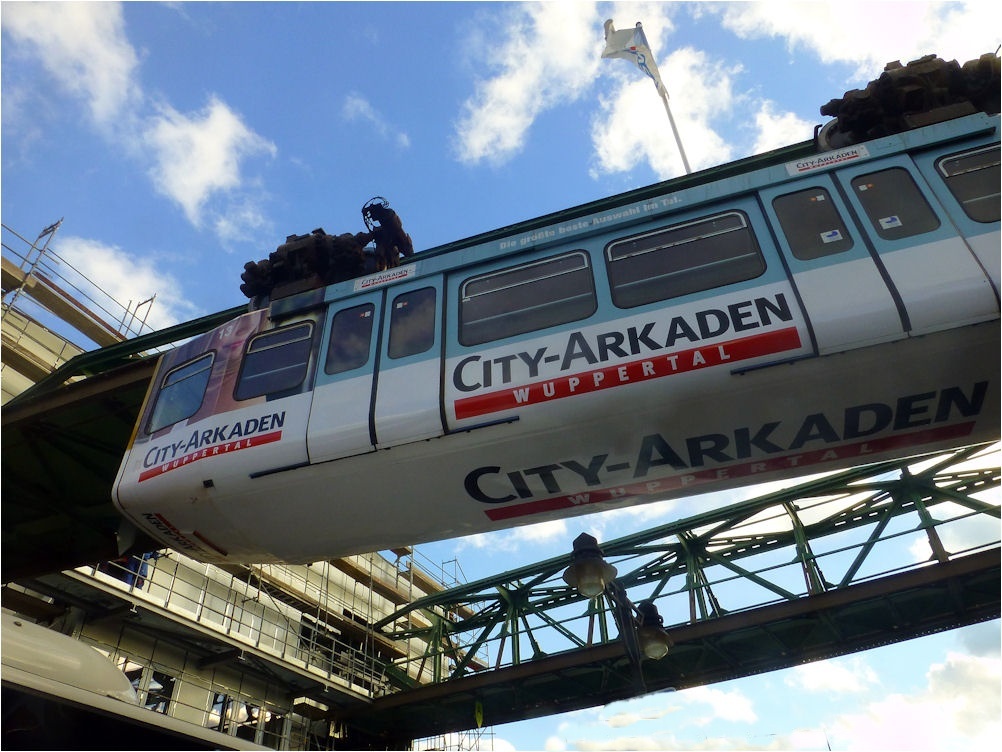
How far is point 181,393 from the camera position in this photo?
759cm

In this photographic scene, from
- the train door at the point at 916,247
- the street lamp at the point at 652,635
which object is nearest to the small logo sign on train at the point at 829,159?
the train door at the point at 916,247

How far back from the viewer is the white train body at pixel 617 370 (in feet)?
17.9

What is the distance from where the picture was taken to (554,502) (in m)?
6.38

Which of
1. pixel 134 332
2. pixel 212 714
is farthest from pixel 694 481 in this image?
pixel 134 332

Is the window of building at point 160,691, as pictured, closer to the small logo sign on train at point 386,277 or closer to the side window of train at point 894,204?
the small logo sign on train at point 386,277


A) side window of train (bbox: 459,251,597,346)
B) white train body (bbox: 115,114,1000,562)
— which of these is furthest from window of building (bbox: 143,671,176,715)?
side window of train (bbox: 459,251,597,346)

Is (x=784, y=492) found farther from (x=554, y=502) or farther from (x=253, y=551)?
(x=253, y=551)

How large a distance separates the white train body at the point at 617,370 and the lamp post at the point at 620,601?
3.12 m

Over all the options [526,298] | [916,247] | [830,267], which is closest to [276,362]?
[526,298]

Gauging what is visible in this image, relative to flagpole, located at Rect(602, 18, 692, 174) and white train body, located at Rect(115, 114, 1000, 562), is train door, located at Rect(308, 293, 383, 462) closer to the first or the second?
white train body, located at Rect(115, 114, 1000, 562)

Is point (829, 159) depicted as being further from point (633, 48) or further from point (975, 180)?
point (633, 48)

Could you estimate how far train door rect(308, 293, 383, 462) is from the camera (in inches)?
245

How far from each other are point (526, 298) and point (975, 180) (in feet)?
13.4

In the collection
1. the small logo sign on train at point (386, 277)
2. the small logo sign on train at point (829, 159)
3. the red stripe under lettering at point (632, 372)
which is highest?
the small logo sign on train at point (829, 159)
